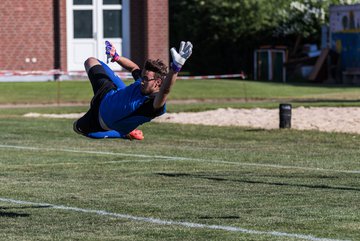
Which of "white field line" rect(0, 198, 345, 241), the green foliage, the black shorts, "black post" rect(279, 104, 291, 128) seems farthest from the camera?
the green foliage

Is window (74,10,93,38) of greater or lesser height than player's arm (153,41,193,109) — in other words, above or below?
below

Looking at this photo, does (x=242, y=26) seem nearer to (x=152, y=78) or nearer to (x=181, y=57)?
(x=152, y=78)

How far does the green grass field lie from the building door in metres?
16.7

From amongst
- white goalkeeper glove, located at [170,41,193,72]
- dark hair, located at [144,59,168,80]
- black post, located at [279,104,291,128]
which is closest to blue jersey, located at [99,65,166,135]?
dark hair, located at [144,59,168,80]

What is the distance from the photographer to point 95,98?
12.1 m

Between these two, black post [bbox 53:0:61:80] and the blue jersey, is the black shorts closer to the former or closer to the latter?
the blue jersey

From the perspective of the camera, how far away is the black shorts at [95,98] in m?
12.1

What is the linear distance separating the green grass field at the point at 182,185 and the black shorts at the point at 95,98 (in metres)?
0.78

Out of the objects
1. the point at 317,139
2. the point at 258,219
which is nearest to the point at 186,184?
the point at 258,219

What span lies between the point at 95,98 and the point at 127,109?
66cm

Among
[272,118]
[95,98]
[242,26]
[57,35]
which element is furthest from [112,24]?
[95,98]

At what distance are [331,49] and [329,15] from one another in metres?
1.37

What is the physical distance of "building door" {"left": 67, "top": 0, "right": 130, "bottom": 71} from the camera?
1550 inches

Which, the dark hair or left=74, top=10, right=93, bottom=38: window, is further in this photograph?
left=74, top=10, right=93, bottom=38: window
